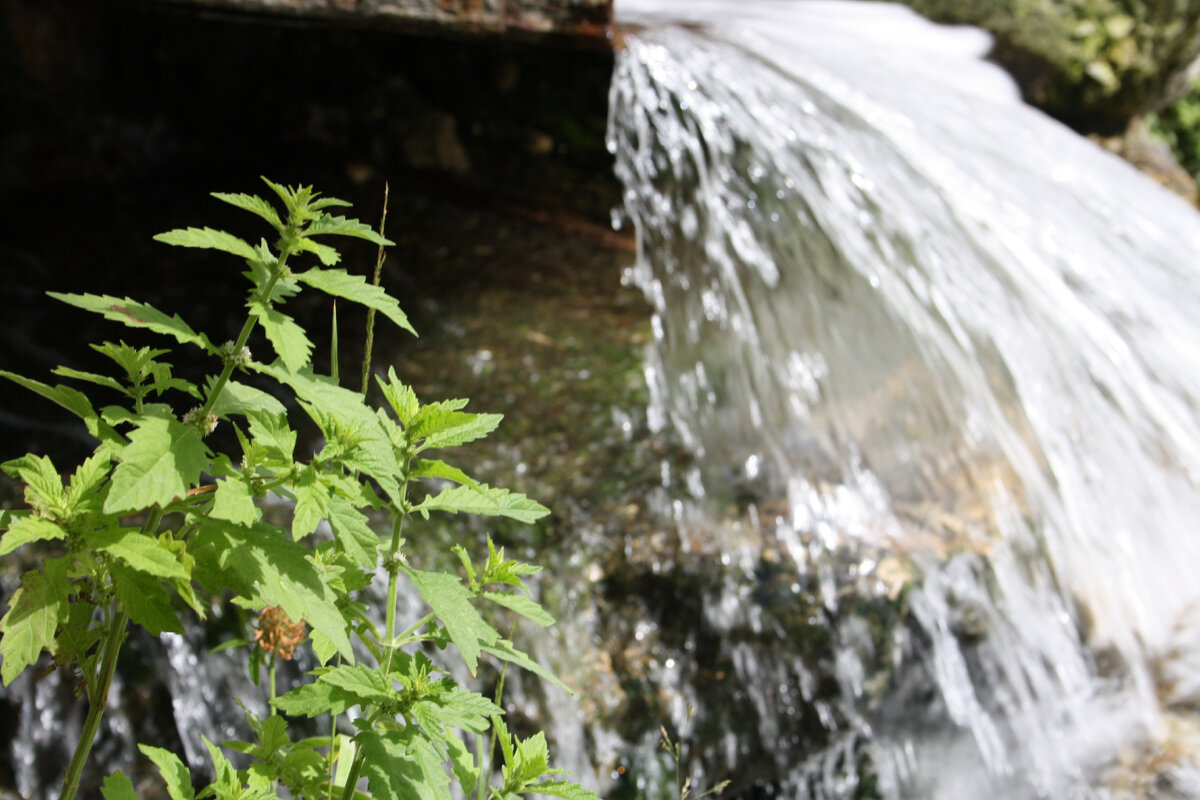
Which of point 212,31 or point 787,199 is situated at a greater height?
point 212,31

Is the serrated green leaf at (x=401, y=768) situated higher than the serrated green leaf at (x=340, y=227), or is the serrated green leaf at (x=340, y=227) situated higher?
the serrated green leaf at (x=340, y=227)

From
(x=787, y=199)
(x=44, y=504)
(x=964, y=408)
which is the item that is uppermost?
(x=787, y=199)

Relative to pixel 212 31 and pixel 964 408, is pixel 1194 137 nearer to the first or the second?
pixel 964 408

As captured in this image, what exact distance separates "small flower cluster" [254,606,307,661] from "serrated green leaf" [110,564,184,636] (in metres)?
0.28

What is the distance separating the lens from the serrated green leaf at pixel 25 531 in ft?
2.55

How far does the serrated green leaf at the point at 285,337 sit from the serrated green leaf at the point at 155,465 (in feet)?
0.37

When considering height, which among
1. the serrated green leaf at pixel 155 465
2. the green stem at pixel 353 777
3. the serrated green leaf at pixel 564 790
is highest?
the serrated green leaf at pixel 155 465

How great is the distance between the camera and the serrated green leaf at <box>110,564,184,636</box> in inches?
32.9

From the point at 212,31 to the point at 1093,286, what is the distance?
4512 millimetres

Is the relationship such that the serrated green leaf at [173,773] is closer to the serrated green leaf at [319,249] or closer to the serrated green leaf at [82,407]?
the serrated green leaf at [82,407]

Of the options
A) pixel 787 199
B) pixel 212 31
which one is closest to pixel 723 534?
pixel 787 199

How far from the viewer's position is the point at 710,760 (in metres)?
2.57

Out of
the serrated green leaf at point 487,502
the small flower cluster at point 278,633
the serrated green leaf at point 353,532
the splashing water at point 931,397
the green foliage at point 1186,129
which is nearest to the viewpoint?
the serrated green leaf at point 353,532

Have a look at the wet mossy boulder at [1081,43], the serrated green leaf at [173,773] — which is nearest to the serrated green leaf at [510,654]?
the serrated green leaf at [173,773]
